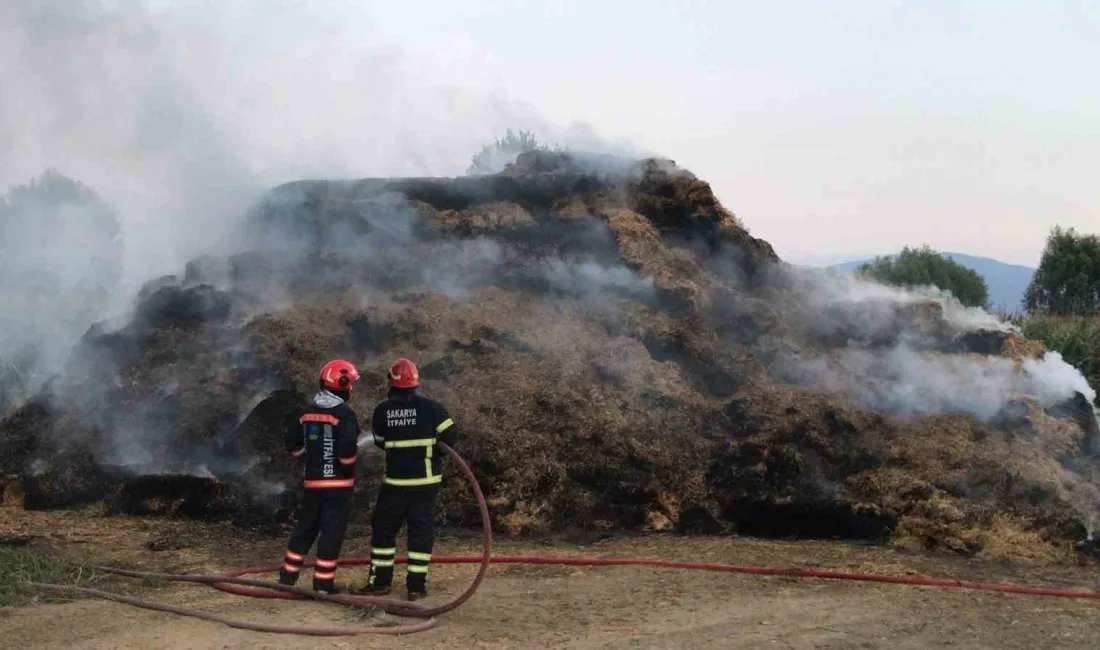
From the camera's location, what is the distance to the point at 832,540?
7664 millimetres

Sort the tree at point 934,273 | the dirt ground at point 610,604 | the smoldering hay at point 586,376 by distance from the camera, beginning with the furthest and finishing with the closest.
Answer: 1. the tree at point 934,273
2. the smoldering hay at point 586,376
3. the dirt ground at point 610,604

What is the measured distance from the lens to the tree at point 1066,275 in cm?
3088

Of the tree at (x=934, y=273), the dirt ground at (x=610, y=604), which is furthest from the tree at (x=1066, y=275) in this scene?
the dirt ground at (x=610, y=604)

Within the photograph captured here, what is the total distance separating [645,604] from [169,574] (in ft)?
10.2

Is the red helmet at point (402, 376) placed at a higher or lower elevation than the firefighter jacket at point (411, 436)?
higher

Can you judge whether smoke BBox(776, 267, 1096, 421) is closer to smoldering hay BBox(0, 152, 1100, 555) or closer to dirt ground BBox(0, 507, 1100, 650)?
smoldering hay BBox(0, 152, 1100, 555)

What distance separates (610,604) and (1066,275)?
1229 inches

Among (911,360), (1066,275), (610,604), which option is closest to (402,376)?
(610,604)

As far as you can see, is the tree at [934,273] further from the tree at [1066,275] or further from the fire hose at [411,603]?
the fire hose at [411,603]

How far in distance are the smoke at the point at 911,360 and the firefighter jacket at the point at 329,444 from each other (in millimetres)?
4939

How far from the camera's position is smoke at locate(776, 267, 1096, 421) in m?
8.92

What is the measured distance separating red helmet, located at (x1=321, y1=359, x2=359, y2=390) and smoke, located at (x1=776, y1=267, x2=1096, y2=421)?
4.85 meters

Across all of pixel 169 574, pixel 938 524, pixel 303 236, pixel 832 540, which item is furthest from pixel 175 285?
pixel 938 524

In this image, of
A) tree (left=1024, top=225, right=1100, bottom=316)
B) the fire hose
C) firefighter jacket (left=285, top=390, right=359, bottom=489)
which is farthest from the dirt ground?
tree (left=1024, top=225, right=1100, bottom=316)
